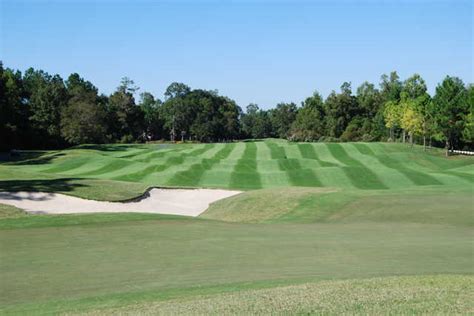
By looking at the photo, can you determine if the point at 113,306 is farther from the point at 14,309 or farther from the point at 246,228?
the point at 246,228

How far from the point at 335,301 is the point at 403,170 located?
158 feet

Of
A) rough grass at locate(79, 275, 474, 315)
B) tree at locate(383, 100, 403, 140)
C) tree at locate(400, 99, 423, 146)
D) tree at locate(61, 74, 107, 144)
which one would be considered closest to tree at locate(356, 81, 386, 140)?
tree at locate(383, 100, 403, 140)

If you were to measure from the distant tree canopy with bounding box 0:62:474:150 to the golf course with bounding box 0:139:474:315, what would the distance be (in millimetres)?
51450

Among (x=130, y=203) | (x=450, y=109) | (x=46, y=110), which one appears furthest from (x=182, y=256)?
(x=46, y=110)

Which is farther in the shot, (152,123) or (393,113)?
(152,123)

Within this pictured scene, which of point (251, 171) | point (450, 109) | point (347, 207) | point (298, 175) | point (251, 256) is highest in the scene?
point (450, 109)

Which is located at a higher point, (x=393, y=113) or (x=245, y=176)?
(x=393, y=113)

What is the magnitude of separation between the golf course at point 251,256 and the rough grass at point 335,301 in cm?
3

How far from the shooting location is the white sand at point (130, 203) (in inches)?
1157

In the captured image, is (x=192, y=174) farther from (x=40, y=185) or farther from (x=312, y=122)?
(x=312, y=122)

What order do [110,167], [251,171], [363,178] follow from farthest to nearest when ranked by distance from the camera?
[110,167] < [251,171] < [363,178]

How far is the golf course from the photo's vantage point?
413 inches

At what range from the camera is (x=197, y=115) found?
17325 centimetres

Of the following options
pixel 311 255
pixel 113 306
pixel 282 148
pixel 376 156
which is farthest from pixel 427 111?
pixel 113 306
